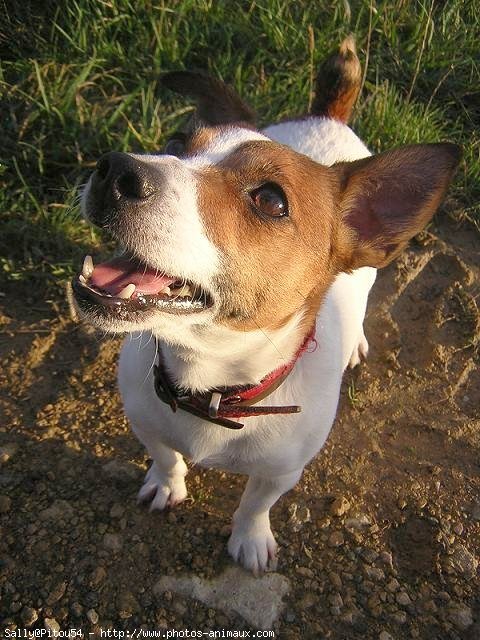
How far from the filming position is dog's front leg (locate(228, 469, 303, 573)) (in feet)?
9.29

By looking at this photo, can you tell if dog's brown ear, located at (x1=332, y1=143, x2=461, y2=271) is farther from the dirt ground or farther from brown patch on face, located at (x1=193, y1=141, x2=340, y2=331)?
the dirt ground

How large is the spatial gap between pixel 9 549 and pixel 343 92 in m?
2.77

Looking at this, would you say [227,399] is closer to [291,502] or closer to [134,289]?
[134,289]

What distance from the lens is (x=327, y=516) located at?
10.6 feet

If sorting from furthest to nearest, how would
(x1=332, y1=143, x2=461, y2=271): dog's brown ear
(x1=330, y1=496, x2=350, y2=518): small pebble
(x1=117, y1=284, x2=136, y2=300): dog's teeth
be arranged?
(x1=330, y1=496, x2=350, y2=518): small pebble < (x1=332, y1=143, x2=461, y2=271): dog's brown ear < (x1=117, y1=284, x2=136, y2=300): dog's teeth

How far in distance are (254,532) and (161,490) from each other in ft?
1.58

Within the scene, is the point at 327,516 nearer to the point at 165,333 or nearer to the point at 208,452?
the point at 208,452

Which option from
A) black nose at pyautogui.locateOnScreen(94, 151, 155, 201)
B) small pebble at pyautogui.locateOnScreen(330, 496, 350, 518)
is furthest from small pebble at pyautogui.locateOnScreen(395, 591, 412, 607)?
black nose at pyautogui.locateOnScreen(94, 151, 155, 201)

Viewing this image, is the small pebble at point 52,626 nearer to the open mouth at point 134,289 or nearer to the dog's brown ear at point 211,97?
the open mouth at point 134,289

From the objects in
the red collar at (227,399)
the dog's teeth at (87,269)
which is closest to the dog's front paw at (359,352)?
the red collar at (227,399)

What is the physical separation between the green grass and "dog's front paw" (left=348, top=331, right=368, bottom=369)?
4.27 ft

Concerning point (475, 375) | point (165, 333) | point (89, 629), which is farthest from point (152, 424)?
point (475, 375)

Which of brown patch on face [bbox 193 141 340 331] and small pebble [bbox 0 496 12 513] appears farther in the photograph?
small pebble [bbox 0 496 12 513]

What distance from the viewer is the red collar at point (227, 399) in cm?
240
